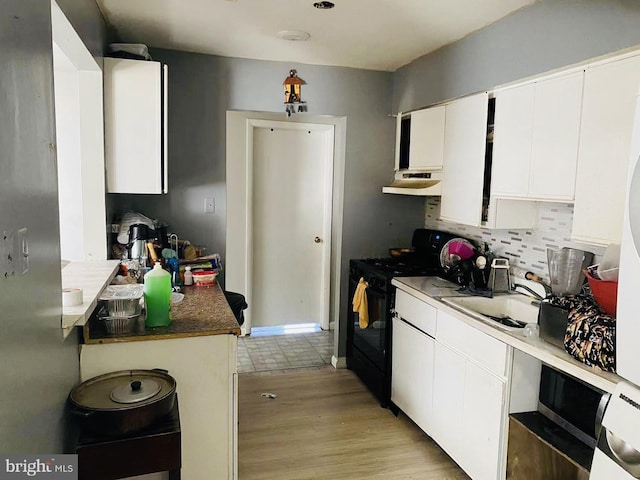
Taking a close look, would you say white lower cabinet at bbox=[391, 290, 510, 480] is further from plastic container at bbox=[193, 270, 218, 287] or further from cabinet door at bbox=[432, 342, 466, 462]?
plastic container at bbox=[193, 270, 218, 287]

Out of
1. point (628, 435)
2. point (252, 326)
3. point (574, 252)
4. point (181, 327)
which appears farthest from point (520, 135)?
point (252, 326)

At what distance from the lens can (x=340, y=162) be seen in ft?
12.7

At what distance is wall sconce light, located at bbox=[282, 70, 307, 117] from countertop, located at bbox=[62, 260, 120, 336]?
66.6 inches

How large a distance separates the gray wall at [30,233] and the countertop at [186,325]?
34 centimetres

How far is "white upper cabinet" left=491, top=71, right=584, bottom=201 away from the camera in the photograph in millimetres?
2146

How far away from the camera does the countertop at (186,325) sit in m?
2.01

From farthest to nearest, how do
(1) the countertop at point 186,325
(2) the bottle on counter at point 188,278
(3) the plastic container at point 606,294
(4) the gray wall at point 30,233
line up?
(2) the bottle on counter at point 188,278 → (1) the countertop at point 186,325 → (3) the plastic container at point 606,294 → (4) the gray wall at point 30,233

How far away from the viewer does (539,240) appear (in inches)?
106

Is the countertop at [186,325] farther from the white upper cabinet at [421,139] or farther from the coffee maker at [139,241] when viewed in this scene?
the white upper cabinet at [421,139]

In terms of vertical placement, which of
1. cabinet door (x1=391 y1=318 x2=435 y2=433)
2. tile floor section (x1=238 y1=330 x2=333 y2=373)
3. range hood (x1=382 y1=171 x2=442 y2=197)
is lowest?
tile floor section (x1=238 y1=330 x2=333 y2=373)

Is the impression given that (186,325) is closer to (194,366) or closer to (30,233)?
(194,366)


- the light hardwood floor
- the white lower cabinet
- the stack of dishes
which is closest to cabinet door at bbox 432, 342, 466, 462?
the white lower cabinet

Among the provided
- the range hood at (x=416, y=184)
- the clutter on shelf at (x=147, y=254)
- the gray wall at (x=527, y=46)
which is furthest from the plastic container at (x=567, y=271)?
the clutter on shelf at (x=147, y=254)

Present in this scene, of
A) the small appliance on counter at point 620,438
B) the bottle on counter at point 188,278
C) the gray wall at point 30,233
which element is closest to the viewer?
the gray wall at point 30,233
